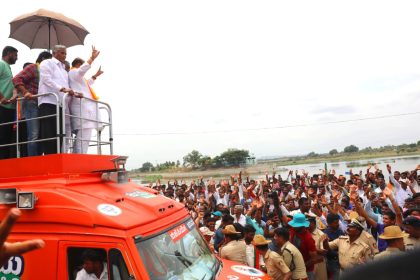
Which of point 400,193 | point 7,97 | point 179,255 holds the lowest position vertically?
point 400,193

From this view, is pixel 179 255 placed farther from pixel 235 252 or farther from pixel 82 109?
pixel 82 109

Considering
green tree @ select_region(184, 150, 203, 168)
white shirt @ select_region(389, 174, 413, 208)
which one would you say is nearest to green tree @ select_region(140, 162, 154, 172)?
green tree @ select_region(184, 150, 203, 168)

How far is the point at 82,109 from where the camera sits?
4.99 m

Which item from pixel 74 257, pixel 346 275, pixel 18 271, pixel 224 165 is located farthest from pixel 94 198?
pixel 224 165

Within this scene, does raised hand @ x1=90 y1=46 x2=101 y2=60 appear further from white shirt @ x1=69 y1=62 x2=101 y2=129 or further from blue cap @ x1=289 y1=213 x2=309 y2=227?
blue cap @ x1=289 y1=213 x2=309 y2=227

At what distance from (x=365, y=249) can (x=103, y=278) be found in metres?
3.40

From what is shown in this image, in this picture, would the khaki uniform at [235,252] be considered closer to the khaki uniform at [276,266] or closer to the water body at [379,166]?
the khaki uniform at [276,266]

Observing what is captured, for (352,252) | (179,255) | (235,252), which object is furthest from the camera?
(235,252)

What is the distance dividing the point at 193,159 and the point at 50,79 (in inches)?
1809

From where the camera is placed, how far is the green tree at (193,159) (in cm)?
4767

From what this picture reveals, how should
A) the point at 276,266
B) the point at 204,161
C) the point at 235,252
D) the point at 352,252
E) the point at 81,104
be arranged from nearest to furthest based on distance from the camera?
the point at 276,266 → the point at 352,252 → the point at 81,104 → the point at 235,252 → the point at 204,161

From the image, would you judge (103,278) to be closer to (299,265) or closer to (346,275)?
(299,265)

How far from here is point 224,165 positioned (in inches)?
1478

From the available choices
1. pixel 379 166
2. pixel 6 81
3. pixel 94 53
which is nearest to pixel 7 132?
pixel 6 81
